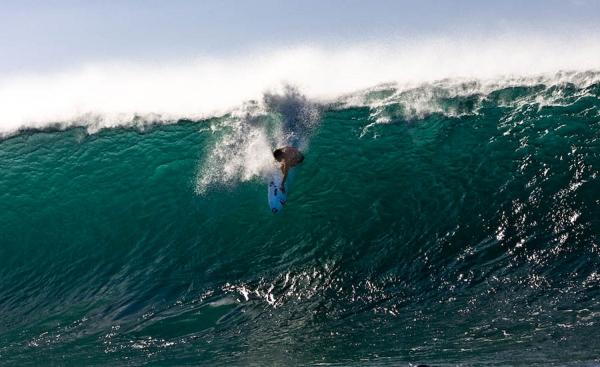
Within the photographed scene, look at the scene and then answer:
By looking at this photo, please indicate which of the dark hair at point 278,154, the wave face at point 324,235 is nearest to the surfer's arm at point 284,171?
the dark hair at point 278,154

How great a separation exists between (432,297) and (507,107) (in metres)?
5.74

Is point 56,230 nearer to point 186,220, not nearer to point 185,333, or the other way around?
point 186,220

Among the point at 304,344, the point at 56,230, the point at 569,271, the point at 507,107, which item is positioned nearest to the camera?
the point at 304,344

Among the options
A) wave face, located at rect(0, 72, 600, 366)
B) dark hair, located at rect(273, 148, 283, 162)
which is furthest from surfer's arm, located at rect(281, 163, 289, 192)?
wave face, located at rect(0, 72, 600, 366)

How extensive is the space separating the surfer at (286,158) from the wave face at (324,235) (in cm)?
34

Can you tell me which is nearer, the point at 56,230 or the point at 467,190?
the point at 467,190

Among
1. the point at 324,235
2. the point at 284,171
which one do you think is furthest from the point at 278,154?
the point at 324,235

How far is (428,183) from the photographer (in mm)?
12602

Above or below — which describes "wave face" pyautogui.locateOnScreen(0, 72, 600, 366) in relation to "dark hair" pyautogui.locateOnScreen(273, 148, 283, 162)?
below

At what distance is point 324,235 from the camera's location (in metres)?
11.9

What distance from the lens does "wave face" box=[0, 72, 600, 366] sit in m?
9.77

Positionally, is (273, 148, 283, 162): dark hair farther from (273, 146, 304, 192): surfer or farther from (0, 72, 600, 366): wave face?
(0, 72, 600, 366): wave face

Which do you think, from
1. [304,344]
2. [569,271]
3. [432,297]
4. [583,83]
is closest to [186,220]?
[304,344]

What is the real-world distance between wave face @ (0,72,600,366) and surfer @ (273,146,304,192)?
34 cm
